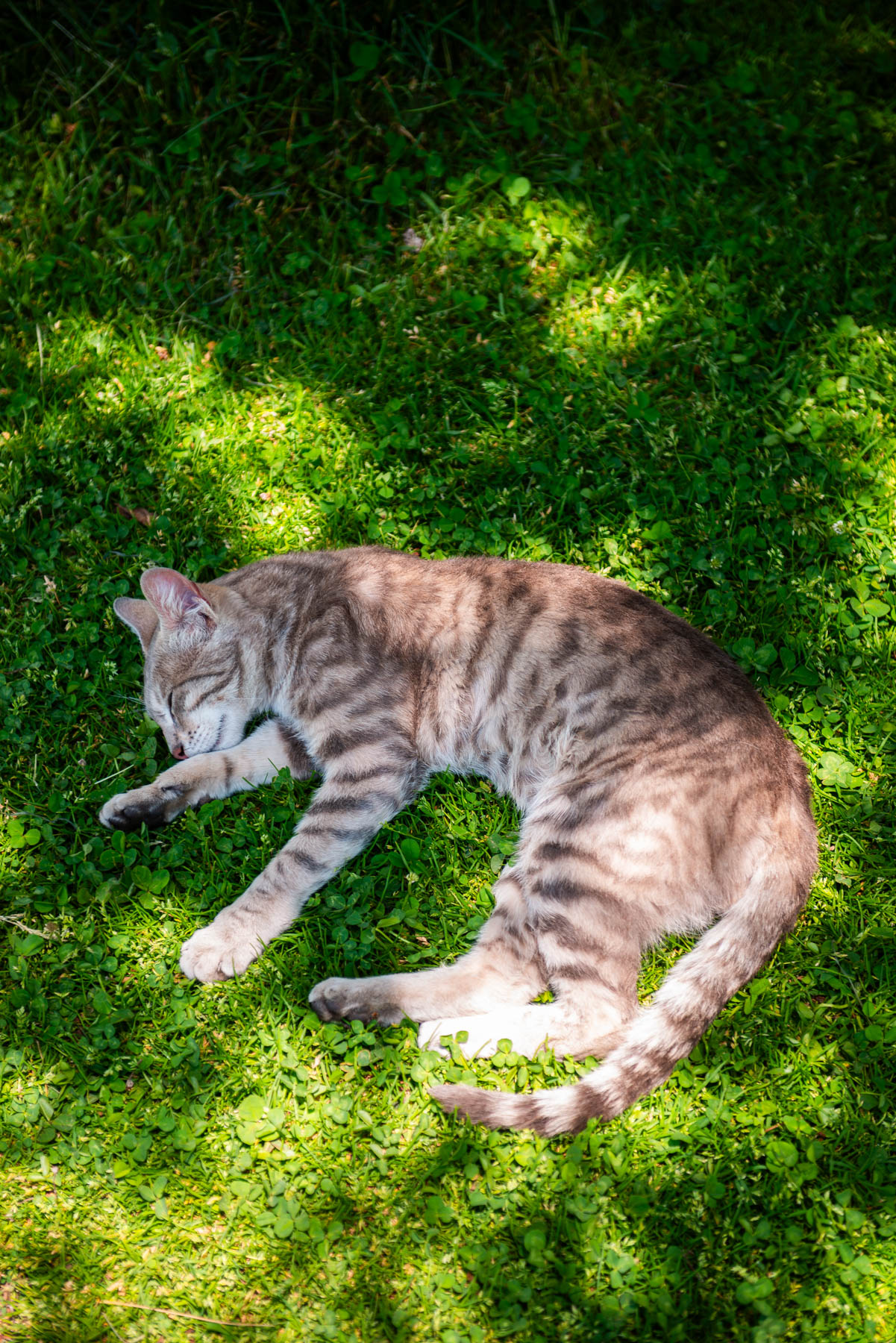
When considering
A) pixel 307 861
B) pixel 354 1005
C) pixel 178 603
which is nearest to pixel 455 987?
pixel 354 1005

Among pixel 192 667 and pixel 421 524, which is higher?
pixel 421 524

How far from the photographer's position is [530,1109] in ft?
9.64

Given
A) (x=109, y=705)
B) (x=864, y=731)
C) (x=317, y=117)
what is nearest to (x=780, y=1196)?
(x=864, y=731)

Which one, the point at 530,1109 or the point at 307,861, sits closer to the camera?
the point at 530,1109

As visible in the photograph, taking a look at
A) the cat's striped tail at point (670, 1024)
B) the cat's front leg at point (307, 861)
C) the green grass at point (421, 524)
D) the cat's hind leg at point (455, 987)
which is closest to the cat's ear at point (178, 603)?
the green grass at point (421, 524)

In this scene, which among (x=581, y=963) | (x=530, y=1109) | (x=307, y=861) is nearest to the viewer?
(x=530, y=1109)

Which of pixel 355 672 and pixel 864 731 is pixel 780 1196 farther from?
pixel 355 672

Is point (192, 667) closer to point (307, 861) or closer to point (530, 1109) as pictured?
point (307, 861)

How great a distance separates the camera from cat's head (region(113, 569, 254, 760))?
384 centimetres

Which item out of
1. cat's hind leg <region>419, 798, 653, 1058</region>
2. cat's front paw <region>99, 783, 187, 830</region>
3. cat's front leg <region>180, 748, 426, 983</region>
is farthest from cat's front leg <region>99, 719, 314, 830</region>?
cat's hind leg <region>419, 798, 653, 1058</region>

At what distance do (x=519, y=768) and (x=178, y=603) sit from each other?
1.40m

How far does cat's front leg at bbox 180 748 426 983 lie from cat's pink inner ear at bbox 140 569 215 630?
77 centimetres

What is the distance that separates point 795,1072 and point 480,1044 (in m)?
0.97

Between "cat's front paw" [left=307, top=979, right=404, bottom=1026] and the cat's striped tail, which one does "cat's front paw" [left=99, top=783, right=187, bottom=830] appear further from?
the cat's striped tail
